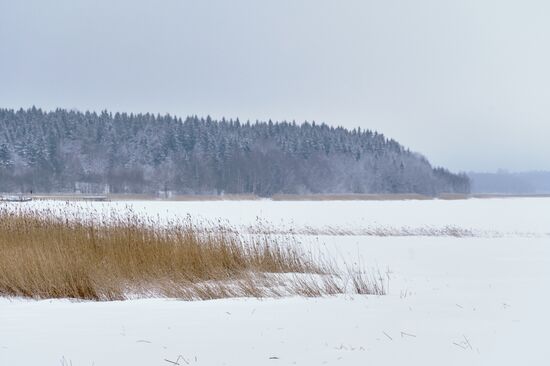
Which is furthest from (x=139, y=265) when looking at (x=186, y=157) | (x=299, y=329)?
(x=186, y=157)

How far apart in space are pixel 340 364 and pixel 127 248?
6.97 m

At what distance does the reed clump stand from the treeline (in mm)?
91086

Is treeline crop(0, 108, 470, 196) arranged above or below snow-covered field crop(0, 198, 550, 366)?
above

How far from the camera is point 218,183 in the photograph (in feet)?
349

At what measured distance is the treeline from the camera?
4040 inches

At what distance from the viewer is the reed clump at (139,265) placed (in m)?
9.93

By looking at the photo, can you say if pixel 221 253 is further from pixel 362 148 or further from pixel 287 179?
pixel 362 148

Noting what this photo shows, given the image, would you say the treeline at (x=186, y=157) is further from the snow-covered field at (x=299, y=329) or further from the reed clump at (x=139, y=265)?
the snow-covered field at (x=299, y=329)

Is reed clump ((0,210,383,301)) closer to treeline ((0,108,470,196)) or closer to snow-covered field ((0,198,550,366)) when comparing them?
snow-covered field ((0,198,550,366))

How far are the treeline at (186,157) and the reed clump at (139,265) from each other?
91.1 metres

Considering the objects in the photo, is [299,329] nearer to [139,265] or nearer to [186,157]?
[139,265]

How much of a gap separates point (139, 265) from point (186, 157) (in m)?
98.8

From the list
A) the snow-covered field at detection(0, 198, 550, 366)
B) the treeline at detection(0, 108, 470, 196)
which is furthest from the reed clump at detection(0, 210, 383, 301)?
the treeline at detection(0, 108, 470, 196)

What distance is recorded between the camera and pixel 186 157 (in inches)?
4291
